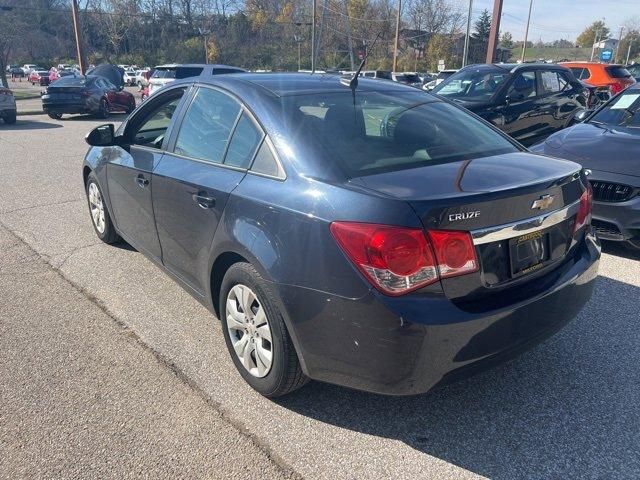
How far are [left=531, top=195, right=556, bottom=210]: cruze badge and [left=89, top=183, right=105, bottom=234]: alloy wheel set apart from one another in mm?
3857

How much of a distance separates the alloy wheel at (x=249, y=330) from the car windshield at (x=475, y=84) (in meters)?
6.93

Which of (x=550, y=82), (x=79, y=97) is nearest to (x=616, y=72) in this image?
(x=550, y=82)

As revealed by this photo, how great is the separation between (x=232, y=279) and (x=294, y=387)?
63 centimetres

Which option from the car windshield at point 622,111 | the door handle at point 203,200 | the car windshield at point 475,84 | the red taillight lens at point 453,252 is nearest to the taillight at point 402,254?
the red taillight lens at point 453,252

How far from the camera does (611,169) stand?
4426 mm

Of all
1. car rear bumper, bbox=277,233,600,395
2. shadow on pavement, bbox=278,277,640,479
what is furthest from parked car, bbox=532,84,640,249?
car rear bumper, bbox=277,233,600,395

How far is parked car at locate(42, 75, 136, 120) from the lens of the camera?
56.9 feet

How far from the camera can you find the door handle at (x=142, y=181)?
3620 millimetres

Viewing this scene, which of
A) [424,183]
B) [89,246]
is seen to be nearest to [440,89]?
[89,246]

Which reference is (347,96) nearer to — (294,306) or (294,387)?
(294,306)

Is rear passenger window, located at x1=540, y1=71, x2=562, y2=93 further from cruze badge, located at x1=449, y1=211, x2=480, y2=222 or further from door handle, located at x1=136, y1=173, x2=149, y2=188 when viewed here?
cruze badge, located at x1=449, y1=211, x2=480, y2=222

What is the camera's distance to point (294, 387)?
102 inches

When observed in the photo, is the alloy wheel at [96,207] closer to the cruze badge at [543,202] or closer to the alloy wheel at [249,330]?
the alloy wheel at [249,330]

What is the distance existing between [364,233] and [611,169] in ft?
10.8
